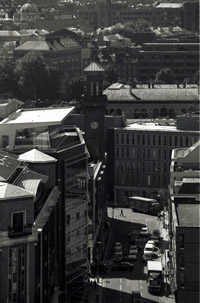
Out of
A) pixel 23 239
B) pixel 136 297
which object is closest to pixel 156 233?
pixel 136 297

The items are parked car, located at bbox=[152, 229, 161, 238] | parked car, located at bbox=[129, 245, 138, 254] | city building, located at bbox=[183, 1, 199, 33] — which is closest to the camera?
parked car, located at bbox=[129, 245, 138, 254]

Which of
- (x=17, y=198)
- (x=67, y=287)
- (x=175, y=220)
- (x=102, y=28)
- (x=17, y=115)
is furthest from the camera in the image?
(x=102, y=28)

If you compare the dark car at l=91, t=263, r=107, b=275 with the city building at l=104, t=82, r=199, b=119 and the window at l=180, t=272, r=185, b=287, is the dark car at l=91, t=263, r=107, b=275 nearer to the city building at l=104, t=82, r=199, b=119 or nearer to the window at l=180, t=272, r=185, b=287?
the window at l=180, t=272, r=185, b=287

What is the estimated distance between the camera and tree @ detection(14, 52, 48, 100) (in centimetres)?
12800

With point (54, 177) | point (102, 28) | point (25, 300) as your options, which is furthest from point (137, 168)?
point (102, 28)

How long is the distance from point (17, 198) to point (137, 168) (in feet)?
140

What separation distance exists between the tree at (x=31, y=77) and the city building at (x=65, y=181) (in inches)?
2442

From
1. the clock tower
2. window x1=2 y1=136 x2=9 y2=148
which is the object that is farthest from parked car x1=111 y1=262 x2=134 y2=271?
the clock tower

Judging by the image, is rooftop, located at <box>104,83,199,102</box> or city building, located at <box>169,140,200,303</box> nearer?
city building, located at <box>169,140,200,303</box>

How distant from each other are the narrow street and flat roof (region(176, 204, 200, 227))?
14.2 feet

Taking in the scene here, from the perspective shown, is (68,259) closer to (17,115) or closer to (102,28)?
(17,115)

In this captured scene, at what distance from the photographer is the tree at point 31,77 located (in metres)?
128

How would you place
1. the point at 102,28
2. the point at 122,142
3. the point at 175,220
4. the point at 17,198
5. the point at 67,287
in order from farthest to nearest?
the point at 102,28, the point at 122,142, the point at 67,287, the point at 175,220, the point at 17,198

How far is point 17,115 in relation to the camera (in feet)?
224
